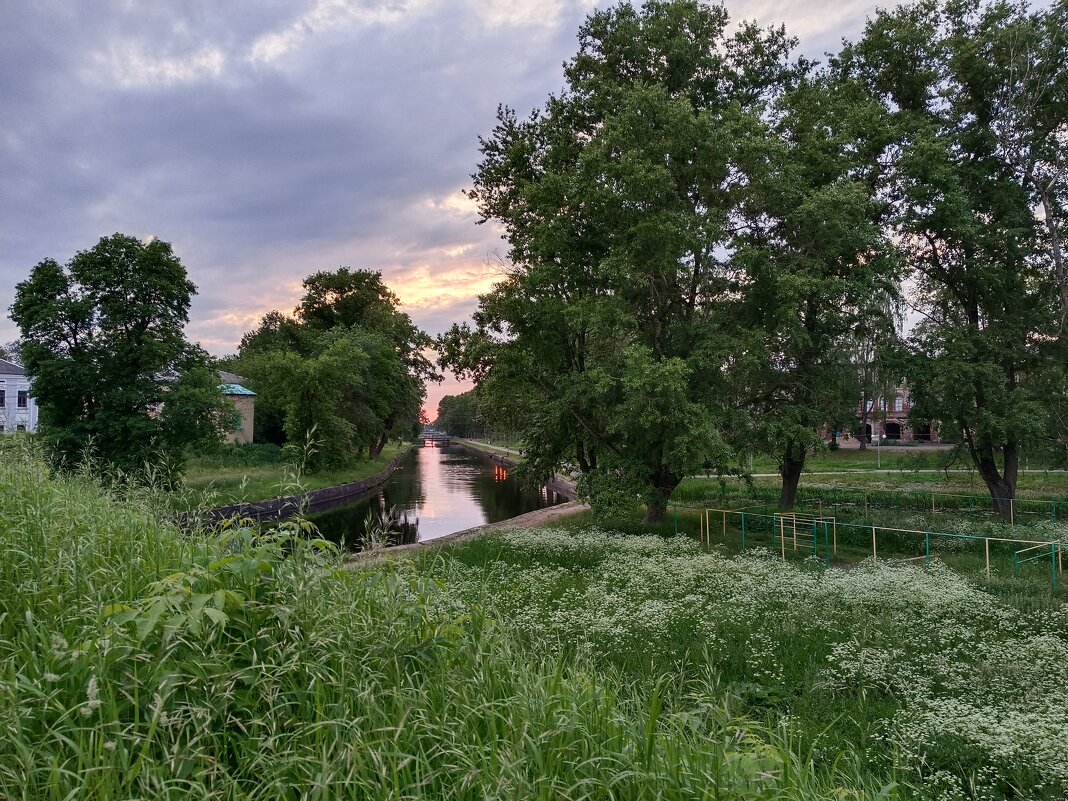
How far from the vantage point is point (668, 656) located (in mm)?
6973

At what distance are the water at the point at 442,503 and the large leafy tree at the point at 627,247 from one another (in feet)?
19.6

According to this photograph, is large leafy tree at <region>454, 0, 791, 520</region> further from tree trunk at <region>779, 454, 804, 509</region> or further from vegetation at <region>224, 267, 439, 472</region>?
vegetation at <region>224, 267, 439, 472</region>

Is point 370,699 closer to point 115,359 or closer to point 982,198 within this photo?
point 982,198

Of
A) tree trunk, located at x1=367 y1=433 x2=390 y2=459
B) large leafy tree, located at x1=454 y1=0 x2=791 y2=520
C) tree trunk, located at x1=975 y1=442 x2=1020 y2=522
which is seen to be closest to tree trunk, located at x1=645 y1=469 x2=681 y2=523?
large leafy tree, located at x1=454 y1=0 x2=791 y2=520

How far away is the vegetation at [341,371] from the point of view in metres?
36.8

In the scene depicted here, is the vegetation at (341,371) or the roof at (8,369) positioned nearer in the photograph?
the vegetation at (341,371)

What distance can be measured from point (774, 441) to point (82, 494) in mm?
14772

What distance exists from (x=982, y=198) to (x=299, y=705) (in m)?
23.0

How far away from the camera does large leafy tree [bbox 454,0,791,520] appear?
51.1 ft

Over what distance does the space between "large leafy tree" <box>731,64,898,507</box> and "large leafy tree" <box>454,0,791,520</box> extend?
1.00m

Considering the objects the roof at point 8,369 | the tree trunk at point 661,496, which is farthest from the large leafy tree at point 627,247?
the roof at point 8,369

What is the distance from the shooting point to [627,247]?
650 inches

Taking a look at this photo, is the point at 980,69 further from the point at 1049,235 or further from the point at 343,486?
the point at 343,486

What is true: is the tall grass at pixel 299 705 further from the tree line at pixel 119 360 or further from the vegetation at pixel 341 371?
the vegetation at pixel 341 371
